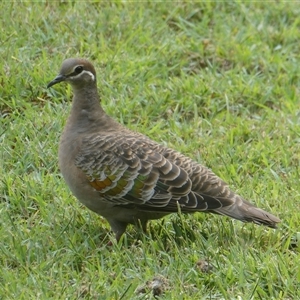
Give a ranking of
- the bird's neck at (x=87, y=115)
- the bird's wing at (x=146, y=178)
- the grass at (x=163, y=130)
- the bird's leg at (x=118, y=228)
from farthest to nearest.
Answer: the bird's neck at (x=87, y=115), the bird's leg at (x=118, y=228), the bird's wing at (x=146, y=178), the grass at (x=163, y=130)

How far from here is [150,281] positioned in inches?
218

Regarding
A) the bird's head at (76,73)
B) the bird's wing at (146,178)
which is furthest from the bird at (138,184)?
the bird's head at (76,73)

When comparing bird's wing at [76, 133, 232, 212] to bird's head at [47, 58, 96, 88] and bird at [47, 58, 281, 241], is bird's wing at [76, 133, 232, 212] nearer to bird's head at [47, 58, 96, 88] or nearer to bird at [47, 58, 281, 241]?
bird at [47, 58, 281, 241]

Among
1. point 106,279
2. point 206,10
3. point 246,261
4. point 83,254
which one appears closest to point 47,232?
point 83,254

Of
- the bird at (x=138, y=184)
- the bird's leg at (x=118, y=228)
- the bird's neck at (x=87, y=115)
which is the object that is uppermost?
the bird's neck at (x=87, y=115)

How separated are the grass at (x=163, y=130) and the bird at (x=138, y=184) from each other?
0.19 meters

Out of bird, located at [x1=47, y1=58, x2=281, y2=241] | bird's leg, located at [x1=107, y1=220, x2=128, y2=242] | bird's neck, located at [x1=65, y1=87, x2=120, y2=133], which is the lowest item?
bird's leg, located at [x1=107, y1=220, x2=128, y2=242]

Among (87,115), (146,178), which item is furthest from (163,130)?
(146,178)

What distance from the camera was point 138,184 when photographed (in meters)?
6.13

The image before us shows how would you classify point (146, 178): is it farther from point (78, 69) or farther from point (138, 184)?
point (78, 69)

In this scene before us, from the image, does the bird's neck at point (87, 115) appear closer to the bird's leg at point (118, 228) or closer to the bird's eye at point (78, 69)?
the bird's eye at point (78, 69)

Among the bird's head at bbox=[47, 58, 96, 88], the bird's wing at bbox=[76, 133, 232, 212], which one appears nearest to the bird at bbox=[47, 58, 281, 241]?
the bird's wing at bbox=[76, 133, 232, 212]

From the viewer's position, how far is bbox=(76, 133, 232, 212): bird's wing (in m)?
6.09

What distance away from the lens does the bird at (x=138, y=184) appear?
6.10m
